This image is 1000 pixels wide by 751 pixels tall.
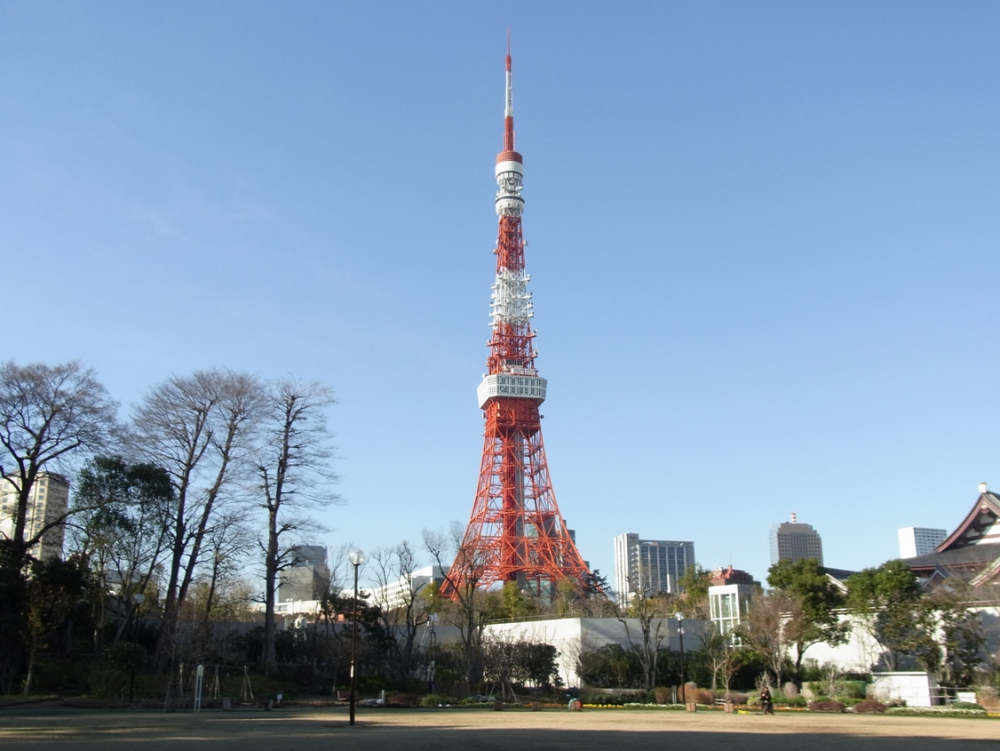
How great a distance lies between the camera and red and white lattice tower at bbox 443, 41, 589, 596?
217 feet

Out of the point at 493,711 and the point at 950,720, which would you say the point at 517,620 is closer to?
the point at 493,711

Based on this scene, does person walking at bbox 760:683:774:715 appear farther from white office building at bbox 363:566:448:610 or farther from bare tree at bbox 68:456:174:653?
bare tree at bbox 68:456:174:653

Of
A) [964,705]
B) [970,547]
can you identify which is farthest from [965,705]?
[970,547]

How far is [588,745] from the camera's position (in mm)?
15852

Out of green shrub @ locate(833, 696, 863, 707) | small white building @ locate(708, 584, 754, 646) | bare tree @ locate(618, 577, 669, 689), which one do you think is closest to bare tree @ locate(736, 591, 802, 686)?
green shrub @ locate(833, 696, 863, 707)

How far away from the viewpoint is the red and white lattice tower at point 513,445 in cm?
6600

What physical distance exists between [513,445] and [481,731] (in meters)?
52.9

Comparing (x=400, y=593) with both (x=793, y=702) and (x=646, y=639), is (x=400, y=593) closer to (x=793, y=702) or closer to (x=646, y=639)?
(x=646, y=639)

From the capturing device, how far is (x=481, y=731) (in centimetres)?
1925

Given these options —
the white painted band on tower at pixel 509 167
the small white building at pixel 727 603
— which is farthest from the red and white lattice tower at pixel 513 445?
the small white building at pixel 727 603

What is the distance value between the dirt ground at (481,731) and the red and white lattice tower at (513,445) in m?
35.7

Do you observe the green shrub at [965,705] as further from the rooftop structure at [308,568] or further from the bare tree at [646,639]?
the rooftop structure at [308,568]

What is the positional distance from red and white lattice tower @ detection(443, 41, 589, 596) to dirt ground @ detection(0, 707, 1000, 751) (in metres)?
35.7

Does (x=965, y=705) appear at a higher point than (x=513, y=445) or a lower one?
lower
